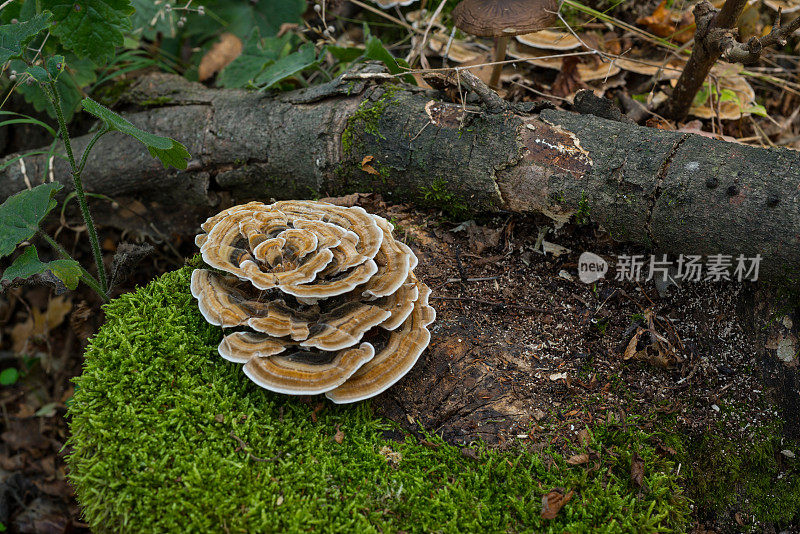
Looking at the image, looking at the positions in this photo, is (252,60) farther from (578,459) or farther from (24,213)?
(578,459)

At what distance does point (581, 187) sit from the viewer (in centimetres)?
349

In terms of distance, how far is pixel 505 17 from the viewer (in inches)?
150

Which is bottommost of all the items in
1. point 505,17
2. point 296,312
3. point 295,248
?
point 296,312

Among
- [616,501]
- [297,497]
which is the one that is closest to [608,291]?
[616,501]

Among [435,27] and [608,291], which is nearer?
[608,291]

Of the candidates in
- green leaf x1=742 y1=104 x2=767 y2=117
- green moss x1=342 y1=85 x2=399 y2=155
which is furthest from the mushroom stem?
green leaf x1=742 y1=104 x2=767 y2=117

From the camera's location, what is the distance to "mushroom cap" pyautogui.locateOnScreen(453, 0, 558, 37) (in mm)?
3779

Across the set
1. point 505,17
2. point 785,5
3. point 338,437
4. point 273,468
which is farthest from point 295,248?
point 785,5

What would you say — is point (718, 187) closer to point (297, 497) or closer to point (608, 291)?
point (608, 291)

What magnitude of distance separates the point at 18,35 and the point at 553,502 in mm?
3947

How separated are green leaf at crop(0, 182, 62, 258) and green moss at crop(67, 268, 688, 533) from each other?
78 centimetres

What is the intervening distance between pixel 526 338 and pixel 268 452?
→ 5.68 feet

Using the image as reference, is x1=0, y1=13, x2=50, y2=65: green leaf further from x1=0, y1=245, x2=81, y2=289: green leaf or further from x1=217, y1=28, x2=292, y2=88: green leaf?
x1=217, y1=28, x2=292, y2=88: green leaf

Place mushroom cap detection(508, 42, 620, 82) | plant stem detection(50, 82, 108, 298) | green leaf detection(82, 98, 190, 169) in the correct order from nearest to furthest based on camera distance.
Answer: green leaf detection(82, 98, 190, 169), plant stem detection(50, 82, 108, 298), mushroom cap detection(508, 42, 620, 82)
